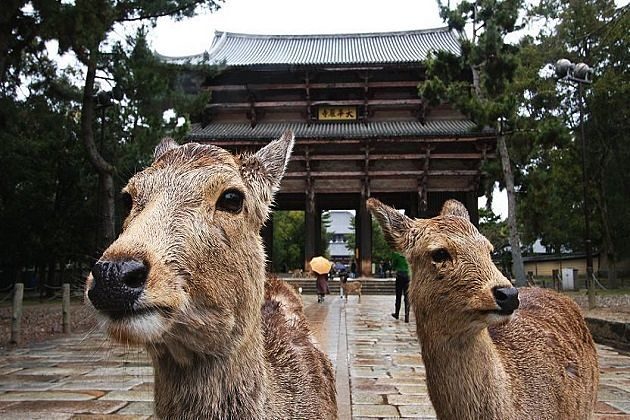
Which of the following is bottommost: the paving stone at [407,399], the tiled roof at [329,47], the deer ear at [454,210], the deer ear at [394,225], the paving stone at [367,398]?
the paving stone at [407,399]

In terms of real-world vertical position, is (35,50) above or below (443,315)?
above

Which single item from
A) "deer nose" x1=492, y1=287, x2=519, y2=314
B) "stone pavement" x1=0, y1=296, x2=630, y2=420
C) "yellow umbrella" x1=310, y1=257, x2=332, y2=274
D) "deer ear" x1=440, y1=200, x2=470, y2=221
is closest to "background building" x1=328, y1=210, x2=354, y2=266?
"yellow umbrella" x1=310, y1=257, x2=332, y2=274

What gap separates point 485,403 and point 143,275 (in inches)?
76.2

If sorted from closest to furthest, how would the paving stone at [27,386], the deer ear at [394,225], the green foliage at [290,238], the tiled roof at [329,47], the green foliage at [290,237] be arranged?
the deer ear at [394,225]
the paving stone at [27,386]
the tiled roof at [329,47]
the green foliage at [290,238]
the green foliage at [290,237]

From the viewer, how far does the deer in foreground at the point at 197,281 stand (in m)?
1.54

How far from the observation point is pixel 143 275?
5.05 feet

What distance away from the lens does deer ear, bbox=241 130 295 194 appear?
2279 mm

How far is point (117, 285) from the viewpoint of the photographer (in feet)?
4.88

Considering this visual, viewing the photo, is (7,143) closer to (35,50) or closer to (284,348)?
(35,50)

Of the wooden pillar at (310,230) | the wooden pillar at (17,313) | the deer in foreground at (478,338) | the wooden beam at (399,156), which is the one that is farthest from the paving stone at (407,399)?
the wooden beam at (399,156)

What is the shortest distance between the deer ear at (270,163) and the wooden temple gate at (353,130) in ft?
69.1

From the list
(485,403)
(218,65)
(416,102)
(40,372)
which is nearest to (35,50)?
(218,65)

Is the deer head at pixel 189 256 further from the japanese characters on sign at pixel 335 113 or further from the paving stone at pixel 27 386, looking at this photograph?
the japanese characters on sign at pixel 335 113

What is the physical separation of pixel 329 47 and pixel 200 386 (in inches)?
1248
